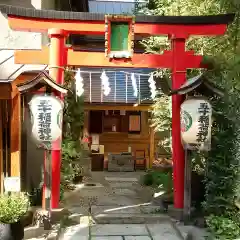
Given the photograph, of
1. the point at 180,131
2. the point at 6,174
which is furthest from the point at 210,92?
the point at 6,174

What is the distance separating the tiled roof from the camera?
332 inches

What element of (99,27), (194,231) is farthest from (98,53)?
(194,231)

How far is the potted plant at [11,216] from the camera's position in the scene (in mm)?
6727

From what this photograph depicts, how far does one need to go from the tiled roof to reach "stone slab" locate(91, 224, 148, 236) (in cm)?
379

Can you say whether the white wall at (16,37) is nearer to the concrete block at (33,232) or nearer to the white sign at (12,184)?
the white sign at (12,184)

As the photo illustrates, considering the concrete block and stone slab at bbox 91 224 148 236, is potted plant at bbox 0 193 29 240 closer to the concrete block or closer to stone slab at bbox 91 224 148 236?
the concrete block

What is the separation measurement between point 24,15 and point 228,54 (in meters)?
5.21

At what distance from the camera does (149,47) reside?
12477 mm

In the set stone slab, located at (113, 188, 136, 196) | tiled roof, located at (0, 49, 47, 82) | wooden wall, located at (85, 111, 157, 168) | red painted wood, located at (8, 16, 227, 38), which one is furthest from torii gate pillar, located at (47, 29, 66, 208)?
wooden wall, located at (85, 111, 157, 168)

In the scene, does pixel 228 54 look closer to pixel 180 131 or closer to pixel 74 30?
pixel 180 131

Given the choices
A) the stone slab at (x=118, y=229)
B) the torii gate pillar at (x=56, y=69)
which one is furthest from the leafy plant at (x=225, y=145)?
the torii gate pillar at (x=56, y=69)

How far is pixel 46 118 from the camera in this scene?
793cm

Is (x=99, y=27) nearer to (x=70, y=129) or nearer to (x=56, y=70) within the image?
(x=56, y=70)

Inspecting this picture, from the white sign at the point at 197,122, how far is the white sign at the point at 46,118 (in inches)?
108
